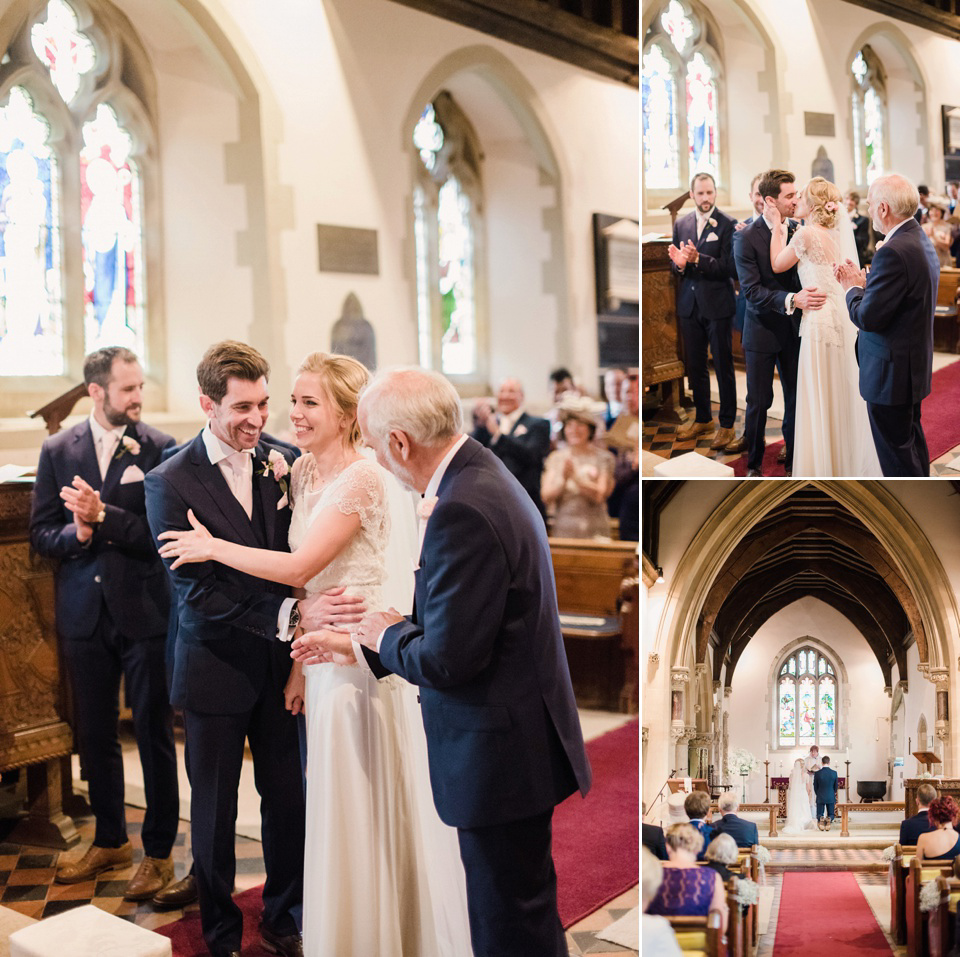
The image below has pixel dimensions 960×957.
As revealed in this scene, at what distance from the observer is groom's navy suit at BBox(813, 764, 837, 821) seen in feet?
10.0

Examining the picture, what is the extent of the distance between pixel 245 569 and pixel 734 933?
66.2 inches

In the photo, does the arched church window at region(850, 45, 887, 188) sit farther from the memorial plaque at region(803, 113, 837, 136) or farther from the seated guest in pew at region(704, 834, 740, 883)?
the seated guest in pew at region(704, 834, 740, 883)

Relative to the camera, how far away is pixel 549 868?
2.68m

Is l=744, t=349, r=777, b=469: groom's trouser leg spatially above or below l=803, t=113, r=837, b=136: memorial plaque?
below

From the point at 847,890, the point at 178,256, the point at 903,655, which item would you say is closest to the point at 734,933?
the point at 847,890

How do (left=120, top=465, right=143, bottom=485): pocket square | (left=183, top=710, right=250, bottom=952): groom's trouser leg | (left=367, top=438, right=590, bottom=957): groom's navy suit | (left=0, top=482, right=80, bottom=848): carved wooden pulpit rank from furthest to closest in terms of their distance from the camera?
1. (left=0, top=482, right=80, bottom=848): carved wooden pulpit
2. (left=120, top=465, right=143, bottom=485): pocket square
3. (left=183, top=710, right=250, bottom=952): groom's trouser leg
4. (left=367, top=438, right=590, bottom=957): groom's navy suit

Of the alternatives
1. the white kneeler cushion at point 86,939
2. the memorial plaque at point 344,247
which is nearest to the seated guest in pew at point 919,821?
the white kneeler cushion at point 86,939

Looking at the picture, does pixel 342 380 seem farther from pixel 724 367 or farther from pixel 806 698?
pixel 806 698

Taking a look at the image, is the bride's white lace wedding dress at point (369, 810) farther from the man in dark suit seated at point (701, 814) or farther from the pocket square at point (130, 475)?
the pocket square at point (130, 475)

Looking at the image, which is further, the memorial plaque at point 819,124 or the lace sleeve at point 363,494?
the lace sleeve at point 363,494

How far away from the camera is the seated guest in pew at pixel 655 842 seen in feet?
10.1

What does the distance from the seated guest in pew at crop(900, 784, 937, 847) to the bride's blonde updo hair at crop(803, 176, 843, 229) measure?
1525mm

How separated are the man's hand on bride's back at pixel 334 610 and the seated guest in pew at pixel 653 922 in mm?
1021

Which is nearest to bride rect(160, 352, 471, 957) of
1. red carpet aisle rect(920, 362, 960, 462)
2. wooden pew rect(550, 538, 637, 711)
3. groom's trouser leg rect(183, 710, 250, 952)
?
groom's trouser leg rect(183, 710, 250, 952)
